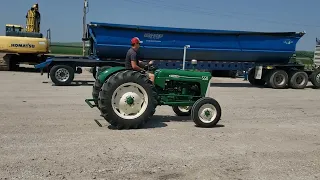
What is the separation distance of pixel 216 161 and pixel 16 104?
20.4ft

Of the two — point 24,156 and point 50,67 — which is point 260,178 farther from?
point 50,67

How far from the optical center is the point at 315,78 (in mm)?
17656

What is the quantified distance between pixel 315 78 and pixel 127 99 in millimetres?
13168

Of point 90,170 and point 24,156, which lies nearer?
point 90,170

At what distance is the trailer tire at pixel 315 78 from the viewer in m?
17.6

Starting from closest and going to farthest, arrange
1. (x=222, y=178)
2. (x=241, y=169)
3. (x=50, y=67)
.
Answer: (x=222, y=178) → (x=241, y=169) → (x=50, y=67)

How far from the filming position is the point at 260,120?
846cm

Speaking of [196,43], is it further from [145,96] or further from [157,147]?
[157,147]

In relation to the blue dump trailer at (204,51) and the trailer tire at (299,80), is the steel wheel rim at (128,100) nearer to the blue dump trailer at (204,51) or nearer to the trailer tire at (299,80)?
the blue dump trailer at (204,51)

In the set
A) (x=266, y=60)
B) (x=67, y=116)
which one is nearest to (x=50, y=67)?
(x=67, y=116)

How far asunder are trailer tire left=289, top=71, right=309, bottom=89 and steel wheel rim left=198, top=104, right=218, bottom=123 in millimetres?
10982

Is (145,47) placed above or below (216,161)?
above

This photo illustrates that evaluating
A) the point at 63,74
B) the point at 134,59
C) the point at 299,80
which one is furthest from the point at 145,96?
the point at 299,80

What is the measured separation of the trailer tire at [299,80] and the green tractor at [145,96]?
10.6 metres
